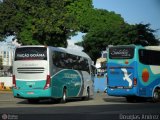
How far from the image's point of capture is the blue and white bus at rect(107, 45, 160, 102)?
27.7 meters

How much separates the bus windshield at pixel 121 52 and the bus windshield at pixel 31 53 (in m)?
4.44

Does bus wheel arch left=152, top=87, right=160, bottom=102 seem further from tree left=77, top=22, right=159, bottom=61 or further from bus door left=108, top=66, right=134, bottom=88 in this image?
tree left=77, top=22, right=159, bottom=61

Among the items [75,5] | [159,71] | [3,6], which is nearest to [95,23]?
[75,5]

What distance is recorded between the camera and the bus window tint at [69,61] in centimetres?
2708

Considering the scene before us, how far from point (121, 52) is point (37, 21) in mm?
20821

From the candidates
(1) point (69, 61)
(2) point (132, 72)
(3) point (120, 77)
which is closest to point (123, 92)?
(3) point (120, 77)

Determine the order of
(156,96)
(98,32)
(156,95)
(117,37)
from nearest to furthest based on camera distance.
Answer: (156,96), (156,95), (117,37), (98,32)

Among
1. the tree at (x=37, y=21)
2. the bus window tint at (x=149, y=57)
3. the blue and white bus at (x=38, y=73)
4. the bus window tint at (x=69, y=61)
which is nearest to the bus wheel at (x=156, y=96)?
the bus window tint at (x=149, y=57)

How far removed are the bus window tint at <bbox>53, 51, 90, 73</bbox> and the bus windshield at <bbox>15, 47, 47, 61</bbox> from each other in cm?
91

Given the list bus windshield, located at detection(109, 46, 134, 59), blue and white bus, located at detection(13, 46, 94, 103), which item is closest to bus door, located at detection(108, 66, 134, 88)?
bus windshield, located at detection(109, 46, 134, 59)

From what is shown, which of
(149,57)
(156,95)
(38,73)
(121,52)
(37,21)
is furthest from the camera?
(37,21)

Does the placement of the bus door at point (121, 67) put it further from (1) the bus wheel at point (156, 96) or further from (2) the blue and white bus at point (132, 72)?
(1) the bus wheel at point (156, 96)

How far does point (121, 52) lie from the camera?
28.1 metres

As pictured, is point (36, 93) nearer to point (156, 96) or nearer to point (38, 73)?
point (38, 73)
